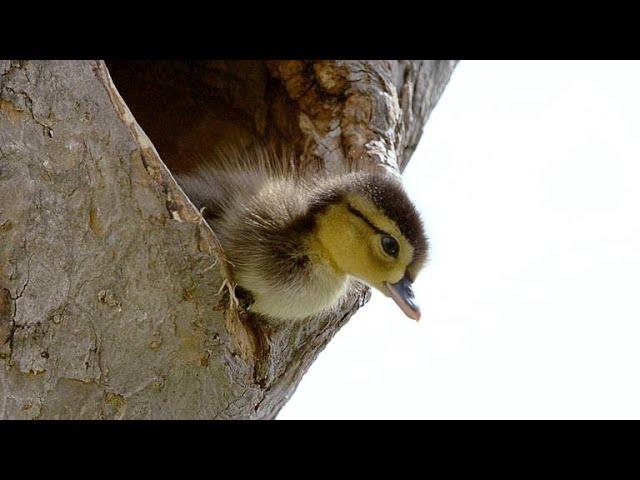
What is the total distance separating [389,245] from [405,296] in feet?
0.49

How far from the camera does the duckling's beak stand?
2297mm

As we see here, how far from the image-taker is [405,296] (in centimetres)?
233

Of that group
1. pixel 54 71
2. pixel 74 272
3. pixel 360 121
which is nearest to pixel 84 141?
pixel 54 71

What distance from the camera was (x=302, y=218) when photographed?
7.63 feet

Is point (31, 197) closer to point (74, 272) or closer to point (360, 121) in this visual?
point (74, 272)

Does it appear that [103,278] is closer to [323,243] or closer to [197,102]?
[323,243]

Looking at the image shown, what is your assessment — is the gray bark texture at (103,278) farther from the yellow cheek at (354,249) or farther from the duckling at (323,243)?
the yellow cheek at (354,249)

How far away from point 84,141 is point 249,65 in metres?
1.45

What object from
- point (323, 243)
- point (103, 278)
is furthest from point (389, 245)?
point (103, 278)

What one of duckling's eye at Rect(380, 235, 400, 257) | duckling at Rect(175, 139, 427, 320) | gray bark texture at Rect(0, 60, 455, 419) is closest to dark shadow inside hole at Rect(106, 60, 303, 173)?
duckling at Rect(175, 139, 427, 320)

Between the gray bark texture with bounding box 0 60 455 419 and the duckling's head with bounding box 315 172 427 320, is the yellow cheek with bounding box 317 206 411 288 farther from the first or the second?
the gray bark texture with bounding box 0 60 455 419

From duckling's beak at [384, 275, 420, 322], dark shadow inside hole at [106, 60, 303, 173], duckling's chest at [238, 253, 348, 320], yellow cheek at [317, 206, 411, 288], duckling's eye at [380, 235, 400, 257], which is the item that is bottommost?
dark shadow inside hole at [106, 60, 303, 173]

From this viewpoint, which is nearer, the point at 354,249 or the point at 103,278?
the point at 103,278

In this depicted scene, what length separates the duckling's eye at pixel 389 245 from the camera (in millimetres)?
2279
